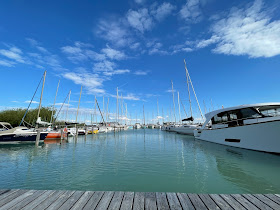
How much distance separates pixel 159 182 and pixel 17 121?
5447cm

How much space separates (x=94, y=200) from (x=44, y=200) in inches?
50.7

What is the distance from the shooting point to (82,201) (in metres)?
3.49

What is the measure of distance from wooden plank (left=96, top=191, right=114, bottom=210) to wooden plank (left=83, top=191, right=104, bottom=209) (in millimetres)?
94

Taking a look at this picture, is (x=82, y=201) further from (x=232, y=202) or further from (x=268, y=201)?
(x=268, y=201)

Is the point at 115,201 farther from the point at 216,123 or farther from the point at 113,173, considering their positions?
the point at 216,123

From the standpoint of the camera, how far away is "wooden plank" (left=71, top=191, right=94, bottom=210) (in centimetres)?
322

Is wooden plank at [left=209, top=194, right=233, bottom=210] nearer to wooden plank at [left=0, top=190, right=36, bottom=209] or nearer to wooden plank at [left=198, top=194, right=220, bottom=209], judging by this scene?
wooden plank at [left=198, top=194, right=220, bottom=209]

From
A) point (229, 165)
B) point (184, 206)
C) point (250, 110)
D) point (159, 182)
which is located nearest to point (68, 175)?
point (159, 182)

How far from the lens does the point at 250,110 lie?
1448 centimetres

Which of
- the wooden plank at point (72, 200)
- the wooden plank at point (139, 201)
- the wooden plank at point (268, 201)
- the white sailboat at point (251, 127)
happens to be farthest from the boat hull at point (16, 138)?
the white sailboat at point (251, 127)

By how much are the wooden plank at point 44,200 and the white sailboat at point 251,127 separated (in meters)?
15.0

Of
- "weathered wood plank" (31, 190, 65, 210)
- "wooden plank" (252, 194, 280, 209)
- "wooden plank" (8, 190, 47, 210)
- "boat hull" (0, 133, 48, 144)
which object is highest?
"boat hull" (0, 133, 48, 144)

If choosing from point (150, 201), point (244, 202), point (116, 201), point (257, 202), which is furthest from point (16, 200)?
point (257, 202)

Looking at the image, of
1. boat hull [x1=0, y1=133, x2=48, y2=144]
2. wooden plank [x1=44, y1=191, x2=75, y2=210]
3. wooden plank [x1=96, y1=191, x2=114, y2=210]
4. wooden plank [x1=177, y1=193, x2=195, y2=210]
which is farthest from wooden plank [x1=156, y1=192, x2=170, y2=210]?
boat hull [x1=0, y1=133, x2=48, y2=144]
